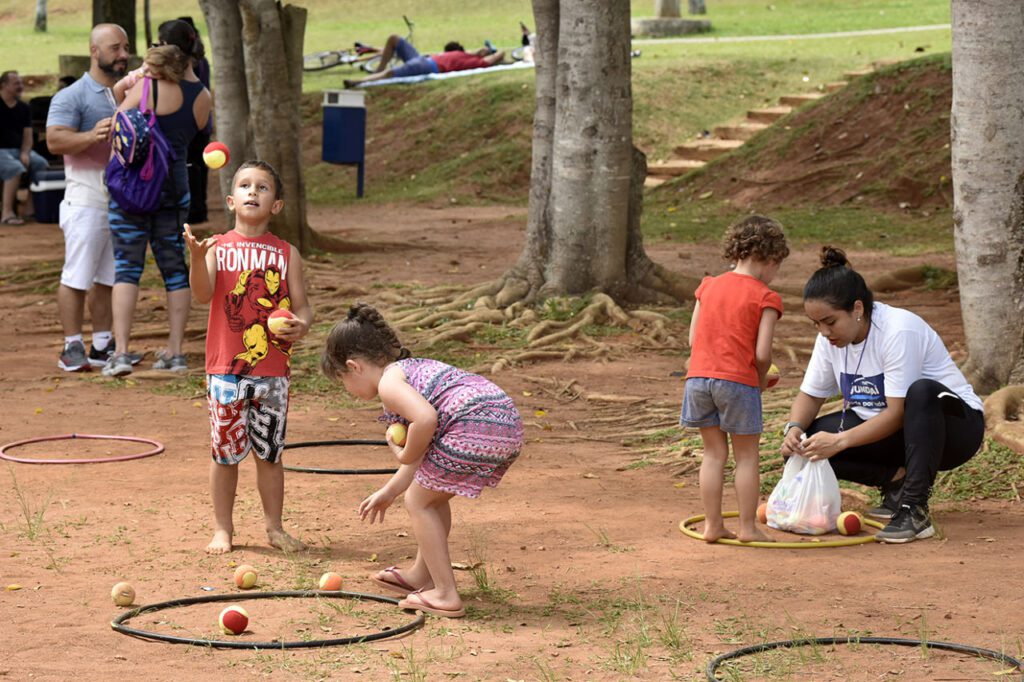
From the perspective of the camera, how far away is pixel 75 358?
10.0 meters

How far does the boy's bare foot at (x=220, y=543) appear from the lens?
590 cm

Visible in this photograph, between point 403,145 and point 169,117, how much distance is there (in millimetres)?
15878

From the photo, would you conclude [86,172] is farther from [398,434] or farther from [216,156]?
[398,434]

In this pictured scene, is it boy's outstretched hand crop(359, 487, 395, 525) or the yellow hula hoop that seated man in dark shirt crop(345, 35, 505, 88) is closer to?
the yellow hula hoop

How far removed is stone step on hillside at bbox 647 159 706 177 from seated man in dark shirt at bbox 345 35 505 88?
7.36 metres

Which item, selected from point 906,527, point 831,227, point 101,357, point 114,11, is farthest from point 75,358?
point 114,11

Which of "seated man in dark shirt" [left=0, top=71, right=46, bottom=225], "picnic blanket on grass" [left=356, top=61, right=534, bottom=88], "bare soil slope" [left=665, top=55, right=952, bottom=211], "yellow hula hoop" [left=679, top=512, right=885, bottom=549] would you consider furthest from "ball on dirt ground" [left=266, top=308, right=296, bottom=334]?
"picnic blanket on grass" [left=356, top=61, right=534, bottom=88]

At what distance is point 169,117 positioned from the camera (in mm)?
9508

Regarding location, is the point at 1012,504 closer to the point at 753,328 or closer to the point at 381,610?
the point at 753,328

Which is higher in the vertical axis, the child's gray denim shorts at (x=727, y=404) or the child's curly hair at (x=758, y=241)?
the child's curly hair at (x=758, y=241)

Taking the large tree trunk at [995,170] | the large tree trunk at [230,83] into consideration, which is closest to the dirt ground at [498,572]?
the large tree trunk at [995,170]

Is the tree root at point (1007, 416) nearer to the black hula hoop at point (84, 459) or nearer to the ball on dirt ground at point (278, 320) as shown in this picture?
the ball on dirt ground at point (278, 320)

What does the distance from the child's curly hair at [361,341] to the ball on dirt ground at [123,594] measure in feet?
3.33

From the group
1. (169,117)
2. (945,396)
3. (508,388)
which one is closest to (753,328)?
(945,396)
